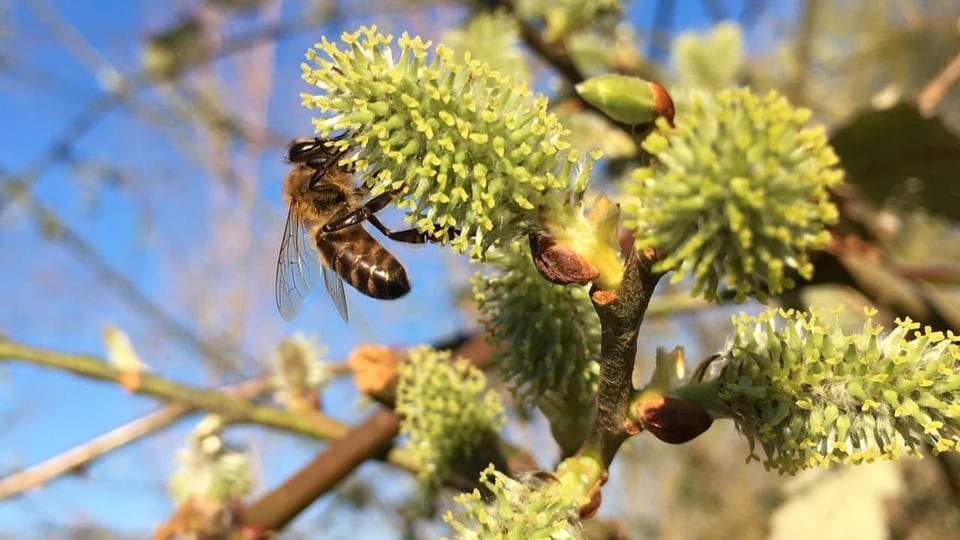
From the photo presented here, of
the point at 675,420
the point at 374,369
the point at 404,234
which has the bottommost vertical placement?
the point at 675,420

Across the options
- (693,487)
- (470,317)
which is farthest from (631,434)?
(693,487)

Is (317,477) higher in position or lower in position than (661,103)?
lower

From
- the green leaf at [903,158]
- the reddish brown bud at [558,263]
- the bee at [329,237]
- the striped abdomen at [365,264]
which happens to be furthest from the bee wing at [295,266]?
the green leaf at [903,158]

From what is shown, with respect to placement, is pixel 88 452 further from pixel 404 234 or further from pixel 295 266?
pixel 404 234

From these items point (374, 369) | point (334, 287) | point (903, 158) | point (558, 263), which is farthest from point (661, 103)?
point (903, 158)

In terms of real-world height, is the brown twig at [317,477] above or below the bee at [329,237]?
below

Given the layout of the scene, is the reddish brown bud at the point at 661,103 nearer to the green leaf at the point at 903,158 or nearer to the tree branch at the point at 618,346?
the tree branch at the point at 618,346
